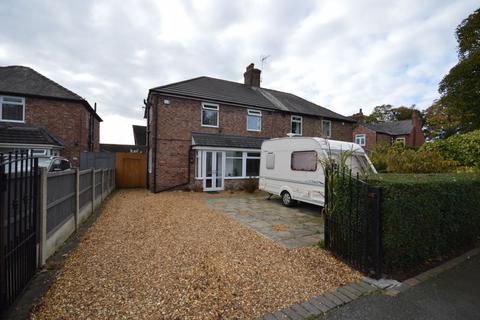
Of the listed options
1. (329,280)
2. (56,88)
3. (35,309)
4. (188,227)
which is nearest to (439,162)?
(329,280)

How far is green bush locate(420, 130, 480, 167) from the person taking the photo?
7.84m

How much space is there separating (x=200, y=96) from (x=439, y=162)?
10.7m

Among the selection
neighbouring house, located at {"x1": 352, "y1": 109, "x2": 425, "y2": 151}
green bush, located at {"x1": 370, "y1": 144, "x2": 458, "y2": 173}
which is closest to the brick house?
green bush, located at {"x1": 370, "y1": 144, "x2": 458, "y2": 173}

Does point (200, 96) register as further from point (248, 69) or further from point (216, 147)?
point (248, 69)

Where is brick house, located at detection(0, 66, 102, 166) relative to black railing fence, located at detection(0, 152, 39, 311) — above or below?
above

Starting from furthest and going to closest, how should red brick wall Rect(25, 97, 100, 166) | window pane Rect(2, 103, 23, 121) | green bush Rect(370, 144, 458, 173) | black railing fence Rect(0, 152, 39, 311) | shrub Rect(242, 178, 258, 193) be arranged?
red brick wall Rect(25, 97, 100, 166)
window pane Rect(2, 103, 23, 121)
shrub Rect(242, 178, 258, 193)
green bush Rect(370, 144, 458, 173)
black railing fence Rect(0, 152, 39, 311)

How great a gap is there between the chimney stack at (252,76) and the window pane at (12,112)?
14861 mm

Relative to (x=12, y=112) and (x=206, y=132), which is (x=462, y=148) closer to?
(x=206, y=132)

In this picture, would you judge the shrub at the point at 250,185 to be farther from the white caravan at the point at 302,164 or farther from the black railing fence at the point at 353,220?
the black railing fence at the point at 353,220

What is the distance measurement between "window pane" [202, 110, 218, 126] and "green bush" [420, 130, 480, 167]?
10126 millimetres

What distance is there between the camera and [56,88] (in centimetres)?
1473

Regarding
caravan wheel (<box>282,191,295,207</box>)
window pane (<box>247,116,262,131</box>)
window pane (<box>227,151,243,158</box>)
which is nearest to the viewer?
caravan wheel (<box>282,191,295,207</box>)

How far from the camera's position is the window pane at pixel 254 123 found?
1480 centimetres

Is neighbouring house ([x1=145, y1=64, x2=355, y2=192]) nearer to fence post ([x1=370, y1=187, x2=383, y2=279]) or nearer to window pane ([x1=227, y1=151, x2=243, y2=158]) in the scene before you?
window pane ([x1=227, y1=151, x2=243, y2=158])
